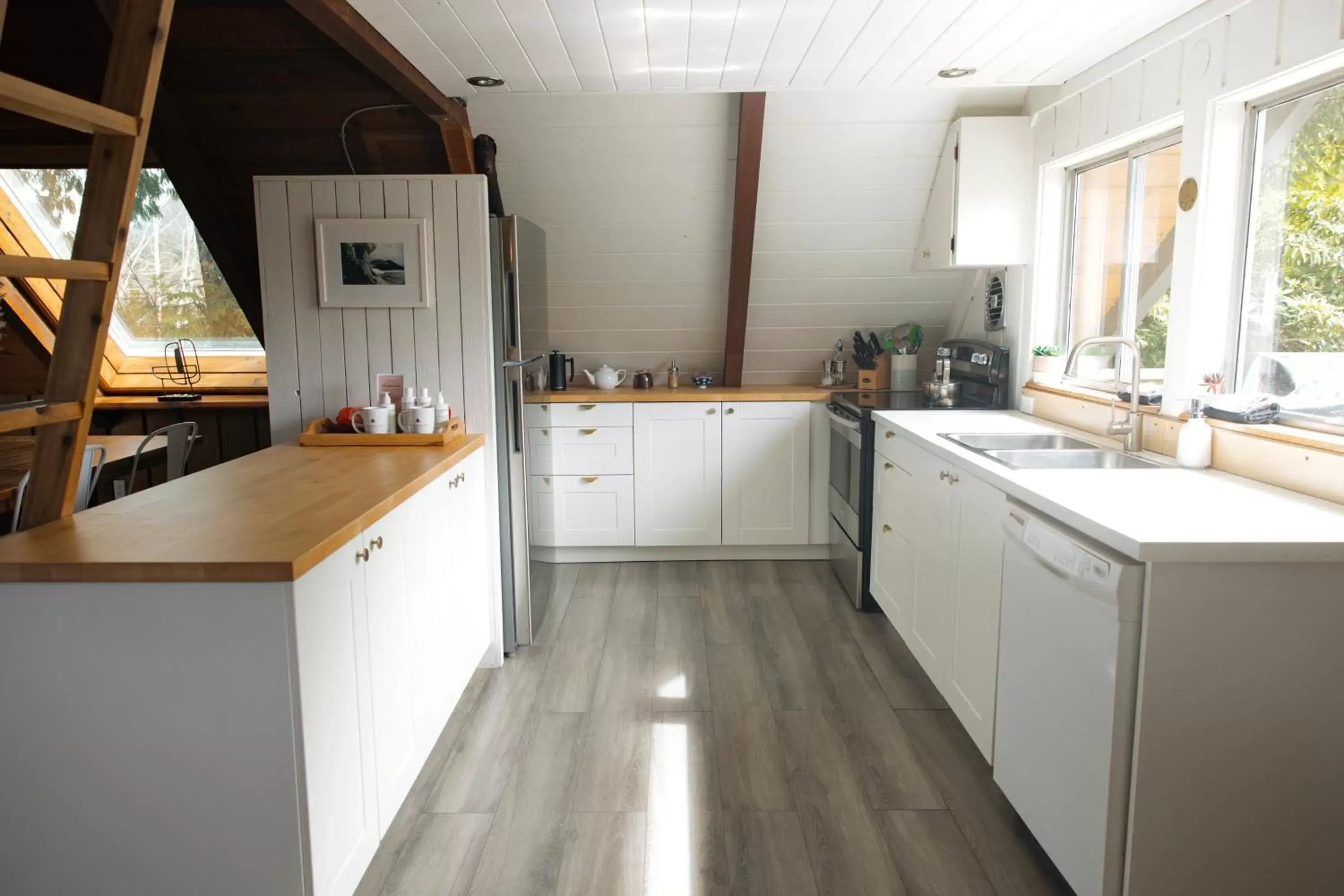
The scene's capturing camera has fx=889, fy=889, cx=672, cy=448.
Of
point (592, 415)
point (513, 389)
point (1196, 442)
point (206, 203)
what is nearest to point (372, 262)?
point (513, 389)

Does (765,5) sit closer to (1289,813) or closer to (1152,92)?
(1152,92)

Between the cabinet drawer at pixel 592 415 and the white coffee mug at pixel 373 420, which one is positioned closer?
the white coffee mug at pixel 373 420

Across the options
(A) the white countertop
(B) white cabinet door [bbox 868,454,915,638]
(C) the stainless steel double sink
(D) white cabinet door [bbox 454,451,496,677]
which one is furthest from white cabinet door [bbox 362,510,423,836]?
(B) white cabinet door [bbox 868,454,915,638]

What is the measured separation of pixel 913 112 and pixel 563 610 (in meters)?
2.63

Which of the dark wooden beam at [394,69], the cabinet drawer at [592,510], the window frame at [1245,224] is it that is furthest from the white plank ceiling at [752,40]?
the cabinet drawer at [592,510]

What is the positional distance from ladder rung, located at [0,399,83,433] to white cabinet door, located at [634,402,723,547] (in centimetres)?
287

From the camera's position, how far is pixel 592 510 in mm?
4516

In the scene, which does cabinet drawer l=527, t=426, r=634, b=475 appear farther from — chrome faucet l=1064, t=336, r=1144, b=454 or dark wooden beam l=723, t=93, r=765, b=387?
chrome faucet l=1064, t=336, r=1144, b=454

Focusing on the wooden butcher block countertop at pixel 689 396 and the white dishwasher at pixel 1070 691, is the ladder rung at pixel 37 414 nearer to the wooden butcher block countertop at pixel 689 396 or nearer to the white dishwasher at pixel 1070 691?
the white dishwasher at pixel 1070 691

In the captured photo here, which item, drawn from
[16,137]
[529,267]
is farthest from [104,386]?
[529,267]

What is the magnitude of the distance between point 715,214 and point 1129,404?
2157 mm

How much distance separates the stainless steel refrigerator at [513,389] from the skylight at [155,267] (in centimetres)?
192

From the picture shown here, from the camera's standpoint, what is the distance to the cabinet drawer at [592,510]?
4.49 m

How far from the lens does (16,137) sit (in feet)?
12.1
